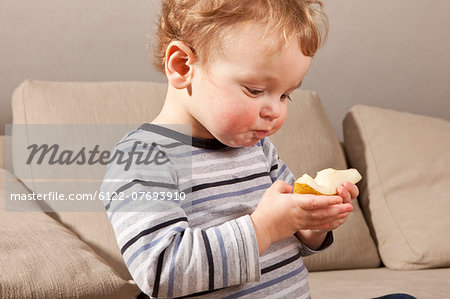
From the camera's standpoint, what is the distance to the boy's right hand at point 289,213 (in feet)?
2.47

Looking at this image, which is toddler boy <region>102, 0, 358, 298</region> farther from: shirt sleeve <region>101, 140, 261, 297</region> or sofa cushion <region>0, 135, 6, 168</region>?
sofa cushion <region>0, 135, 6, 168</region>

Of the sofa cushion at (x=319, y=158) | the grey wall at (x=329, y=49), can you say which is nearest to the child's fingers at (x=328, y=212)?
the sofa cushion at (x=319, y=158)

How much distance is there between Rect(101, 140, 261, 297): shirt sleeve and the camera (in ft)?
2.35

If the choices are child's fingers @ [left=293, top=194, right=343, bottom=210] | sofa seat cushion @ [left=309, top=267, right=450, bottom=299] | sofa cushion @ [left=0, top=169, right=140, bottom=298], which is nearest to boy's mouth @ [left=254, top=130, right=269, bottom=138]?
child's fingers @ [left=293, top=194, right=343, bottom=210]

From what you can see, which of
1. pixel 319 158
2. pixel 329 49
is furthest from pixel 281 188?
pixel 329 49

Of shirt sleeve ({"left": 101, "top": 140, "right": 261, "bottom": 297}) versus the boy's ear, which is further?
the boy's ear

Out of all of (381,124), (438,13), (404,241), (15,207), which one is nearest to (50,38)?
(15,207)

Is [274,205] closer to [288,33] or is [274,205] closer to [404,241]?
[288,33]

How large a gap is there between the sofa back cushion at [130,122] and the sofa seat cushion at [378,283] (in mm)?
78

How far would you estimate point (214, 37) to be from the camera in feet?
2.63

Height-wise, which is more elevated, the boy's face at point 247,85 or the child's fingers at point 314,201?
the boy's face at point 247,85

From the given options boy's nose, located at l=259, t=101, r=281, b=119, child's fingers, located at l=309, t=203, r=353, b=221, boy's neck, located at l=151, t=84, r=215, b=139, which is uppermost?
boy's nose, located at l=259, t=101, r=281, b=119

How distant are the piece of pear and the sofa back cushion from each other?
27.2 inches

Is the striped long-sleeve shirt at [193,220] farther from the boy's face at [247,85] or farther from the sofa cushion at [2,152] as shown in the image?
the sofa cushion at [2,152]
